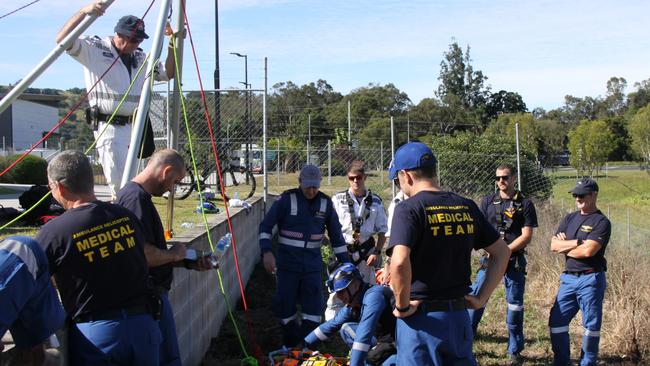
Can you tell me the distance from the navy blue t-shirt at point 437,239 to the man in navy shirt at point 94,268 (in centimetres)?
137

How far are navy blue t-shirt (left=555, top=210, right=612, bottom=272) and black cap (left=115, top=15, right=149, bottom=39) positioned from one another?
178 inches

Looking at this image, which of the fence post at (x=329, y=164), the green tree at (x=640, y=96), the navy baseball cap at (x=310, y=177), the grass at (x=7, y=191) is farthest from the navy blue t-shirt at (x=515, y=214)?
the green tree at (x=640, y=96)

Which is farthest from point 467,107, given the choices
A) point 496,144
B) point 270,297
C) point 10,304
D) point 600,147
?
point 10,304

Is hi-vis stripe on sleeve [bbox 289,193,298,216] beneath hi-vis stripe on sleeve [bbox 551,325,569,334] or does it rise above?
above

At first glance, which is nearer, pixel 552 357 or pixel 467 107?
pixel 552 357

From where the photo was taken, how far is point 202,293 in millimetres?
6430

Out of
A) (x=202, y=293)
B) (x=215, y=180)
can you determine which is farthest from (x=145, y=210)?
(x=215, y=180)

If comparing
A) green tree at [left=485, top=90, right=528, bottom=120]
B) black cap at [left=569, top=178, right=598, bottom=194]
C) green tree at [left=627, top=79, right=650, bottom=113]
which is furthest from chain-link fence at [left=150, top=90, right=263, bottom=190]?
green tree at [left=627, top=79, right=650, bottom=113]

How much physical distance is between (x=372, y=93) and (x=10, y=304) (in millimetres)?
63123

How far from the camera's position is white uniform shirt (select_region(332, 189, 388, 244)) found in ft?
24.5

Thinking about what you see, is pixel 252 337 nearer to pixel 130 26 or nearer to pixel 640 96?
pixel 130 26

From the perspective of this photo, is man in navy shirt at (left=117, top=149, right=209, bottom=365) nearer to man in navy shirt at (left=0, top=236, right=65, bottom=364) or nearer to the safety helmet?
man in navy shirt at (left=0, top=236, right=65, bottom=364)

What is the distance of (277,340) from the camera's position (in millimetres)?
7387

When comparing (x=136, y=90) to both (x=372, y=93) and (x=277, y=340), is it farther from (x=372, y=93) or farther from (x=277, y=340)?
(x=372, y=93)
